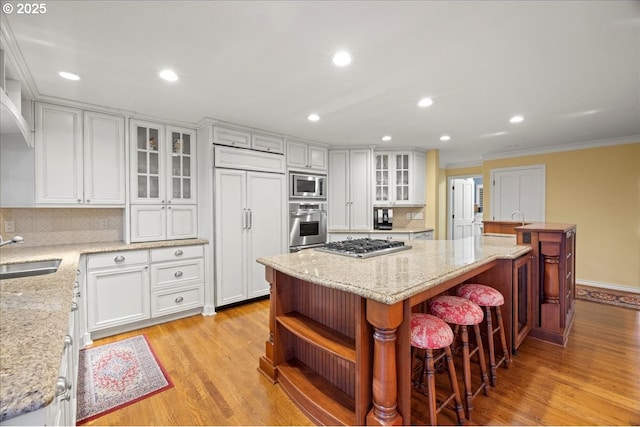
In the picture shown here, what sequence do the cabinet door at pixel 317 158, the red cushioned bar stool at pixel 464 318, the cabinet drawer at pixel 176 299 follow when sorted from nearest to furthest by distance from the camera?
1. the red cushioned bar stool at pixel 464 318
2. the cabinet drawer at pixel 176 299
3. the cabinet door at pixel 317 158

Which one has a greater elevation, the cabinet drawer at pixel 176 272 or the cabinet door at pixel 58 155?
the cabinet door at pixel 58 155

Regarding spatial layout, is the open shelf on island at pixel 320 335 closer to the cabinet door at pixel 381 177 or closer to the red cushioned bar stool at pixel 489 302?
the red cushioned bar stool at pixel 489 302

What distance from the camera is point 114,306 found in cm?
288

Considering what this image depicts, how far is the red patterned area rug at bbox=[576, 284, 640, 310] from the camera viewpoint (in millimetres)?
3686

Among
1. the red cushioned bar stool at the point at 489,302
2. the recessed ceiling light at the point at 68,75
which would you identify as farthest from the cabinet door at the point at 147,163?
the red cushioned bar stool at the point at 489,302

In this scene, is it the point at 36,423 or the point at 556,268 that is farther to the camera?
the point at 556,268

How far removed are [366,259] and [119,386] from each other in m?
2.00

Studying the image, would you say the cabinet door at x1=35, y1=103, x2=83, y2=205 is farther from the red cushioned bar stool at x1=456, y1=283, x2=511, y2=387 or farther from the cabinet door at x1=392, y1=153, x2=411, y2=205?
the cabinet door at x1=392, y1=153, x2=411, y2=205

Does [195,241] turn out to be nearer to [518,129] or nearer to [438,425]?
[438,425]

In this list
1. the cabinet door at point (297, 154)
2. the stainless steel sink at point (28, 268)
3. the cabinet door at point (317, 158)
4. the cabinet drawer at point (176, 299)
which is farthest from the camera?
the cabinet door at point (317, 158)

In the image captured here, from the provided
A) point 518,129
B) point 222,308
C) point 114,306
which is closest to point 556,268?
point 518,129

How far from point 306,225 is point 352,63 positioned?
2.73m

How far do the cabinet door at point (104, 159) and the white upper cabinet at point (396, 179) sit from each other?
373 cm

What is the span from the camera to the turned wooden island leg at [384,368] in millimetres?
1336
